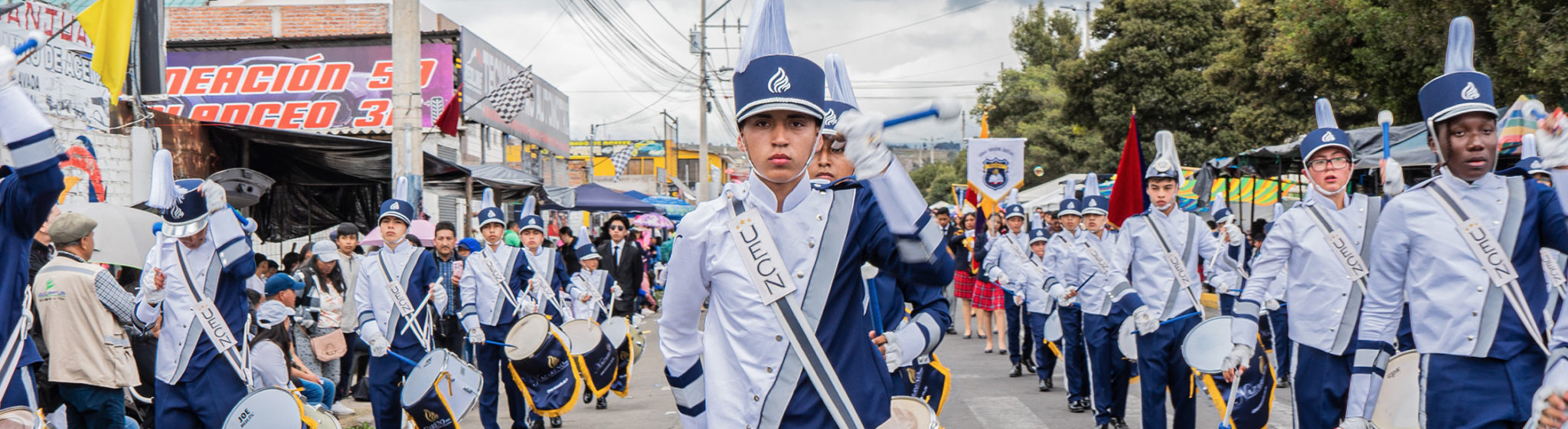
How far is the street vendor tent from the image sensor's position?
78.5 ft

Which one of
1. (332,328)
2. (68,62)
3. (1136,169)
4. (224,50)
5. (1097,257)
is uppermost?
(224,50)

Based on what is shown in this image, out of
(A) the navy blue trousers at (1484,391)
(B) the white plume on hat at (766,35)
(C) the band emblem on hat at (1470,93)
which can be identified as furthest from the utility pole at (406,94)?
(A) the navy blue trousers at (1484,391)

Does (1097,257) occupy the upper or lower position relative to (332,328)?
upper

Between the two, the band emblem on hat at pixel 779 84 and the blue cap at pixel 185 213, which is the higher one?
the band emblem on hat at pixel 779 84

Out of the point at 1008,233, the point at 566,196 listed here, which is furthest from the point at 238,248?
the point at 566,196

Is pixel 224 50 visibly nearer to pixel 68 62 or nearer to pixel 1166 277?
pixel 68 62

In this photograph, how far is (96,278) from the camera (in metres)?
6.85

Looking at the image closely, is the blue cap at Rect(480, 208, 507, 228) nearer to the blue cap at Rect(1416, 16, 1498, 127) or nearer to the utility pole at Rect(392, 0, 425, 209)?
the utility pole at Rect(392, 0, 425, 209)

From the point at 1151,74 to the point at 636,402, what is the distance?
24.0 m

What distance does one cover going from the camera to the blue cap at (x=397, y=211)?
879 centimetres

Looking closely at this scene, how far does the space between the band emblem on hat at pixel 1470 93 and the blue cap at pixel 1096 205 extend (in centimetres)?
508

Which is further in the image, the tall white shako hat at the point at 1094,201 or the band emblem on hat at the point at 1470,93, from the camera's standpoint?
the tall white shako hat at the point at 1094,201

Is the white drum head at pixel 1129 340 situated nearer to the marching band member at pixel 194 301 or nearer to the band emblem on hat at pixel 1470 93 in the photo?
the band emblem on hat at pixel 1470 93

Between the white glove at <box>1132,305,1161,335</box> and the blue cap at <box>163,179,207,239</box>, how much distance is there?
18.3 feet
